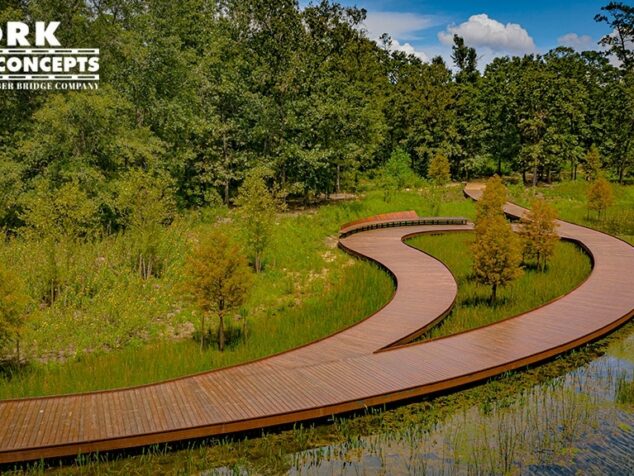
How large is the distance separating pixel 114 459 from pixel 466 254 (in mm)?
21084

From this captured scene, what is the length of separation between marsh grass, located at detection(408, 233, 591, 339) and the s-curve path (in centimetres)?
66

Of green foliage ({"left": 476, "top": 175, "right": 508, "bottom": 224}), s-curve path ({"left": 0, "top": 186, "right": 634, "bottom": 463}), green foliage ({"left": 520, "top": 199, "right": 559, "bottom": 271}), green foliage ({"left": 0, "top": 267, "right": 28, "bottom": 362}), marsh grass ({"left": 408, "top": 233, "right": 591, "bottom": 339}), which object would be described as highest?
green foliage ({"left": 476, "top": 175, "right": 508, "bottom": 224})

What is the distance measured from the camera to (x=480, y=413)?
1270 centimetres

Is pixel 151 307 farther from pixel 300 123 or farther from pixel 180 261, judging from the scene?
pixel 300 123

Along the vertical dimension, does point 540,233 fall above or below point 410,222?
above

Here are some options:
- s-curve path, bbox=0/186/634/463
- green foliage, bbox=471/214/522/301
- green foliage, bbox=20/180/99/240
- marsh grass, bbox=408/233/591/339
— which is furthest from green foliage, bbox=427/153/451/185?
green foliage, bbox=20/180/99/240

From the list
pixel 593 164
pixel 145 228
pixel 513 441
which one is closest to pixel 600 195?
pixel 593 164

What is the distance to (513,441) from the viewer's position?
11.4 metres

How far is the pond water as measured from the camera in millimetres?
10461

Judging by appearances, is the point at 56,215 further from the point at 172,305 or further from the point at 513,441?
the point at 513,441

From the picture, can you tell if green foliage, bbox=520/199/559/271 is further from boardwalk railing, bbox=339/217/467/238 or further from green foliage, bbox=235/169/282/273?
green foliage, bbox=235/169/282/273

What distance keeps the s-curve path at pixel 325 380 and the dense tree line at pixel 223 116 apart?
11488 millimetres

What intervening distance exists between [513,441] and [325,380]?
4.48 meters

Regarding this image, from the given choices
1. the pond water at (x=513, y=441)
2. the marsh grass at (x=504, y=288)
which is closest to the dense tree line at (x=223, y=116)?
the marsh grass at (x=504, y=288)
